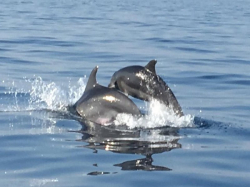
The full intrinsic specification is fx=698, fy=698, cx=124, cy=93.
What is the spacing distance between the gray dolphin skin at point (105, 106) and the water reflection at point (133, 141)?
236 mm

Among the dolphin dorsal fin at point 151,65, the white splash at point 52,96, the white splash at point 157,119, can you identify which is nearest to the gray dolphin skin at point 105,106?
the white splash at point 157,119

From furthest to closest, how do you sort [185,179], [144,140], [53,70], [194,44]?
[194,44]
[53,70]
[144,140]
[185,179]

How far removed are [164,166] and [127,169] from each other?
1.82 ft

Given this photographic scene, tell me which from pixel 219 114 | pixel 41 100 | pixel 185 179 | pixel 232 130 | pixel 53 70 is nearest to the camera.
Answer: pixel 185 179

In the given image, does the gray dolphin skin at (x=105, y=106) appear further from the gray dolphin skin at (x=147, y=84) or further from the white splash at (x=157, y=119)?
the gray dolphin skin at (x=147, y=84)

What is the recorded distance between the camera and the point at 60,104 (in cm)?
1377

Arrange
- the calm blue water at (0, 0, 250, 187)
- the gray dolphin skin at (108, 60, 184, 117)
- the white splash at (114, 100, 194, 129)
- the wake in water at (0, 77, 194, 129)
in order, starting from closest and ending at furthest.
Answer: the calm blue water at (0, 0, 250, 187) < the white splash at (114, 100, 194, 129) < the wake in water at (0, 77, 194, 129) < the gray dolphin skin at (108, 60, 184, 117)

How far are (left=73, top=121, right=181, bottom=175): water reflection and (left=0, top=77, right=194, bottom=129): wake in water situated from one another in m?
0.36

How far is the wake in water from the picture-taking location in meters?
12.2

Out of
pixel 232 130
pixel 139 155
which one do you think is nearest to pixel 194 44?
pixel 232 130

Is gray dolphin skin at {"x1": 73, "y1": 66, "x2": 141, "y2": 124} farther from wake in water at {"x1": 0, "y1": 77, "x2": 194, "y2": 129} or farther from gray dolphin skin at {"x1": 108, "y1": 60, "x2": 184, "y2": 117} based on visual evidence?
gray dolphin skin at {"x1": 108, "y1": 60, "x2": 184, "y2": 117}

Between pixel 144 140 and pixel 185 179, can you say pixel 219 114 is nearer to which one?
pixel 144 140

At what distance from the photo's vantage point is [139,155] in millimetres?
9859

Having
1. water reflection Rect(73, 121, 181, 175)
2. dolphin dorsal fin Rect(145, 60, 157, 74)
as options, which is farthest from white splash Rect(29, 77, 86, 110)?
dolphin dorsal fin Rect(145, 60, 157, 74)
